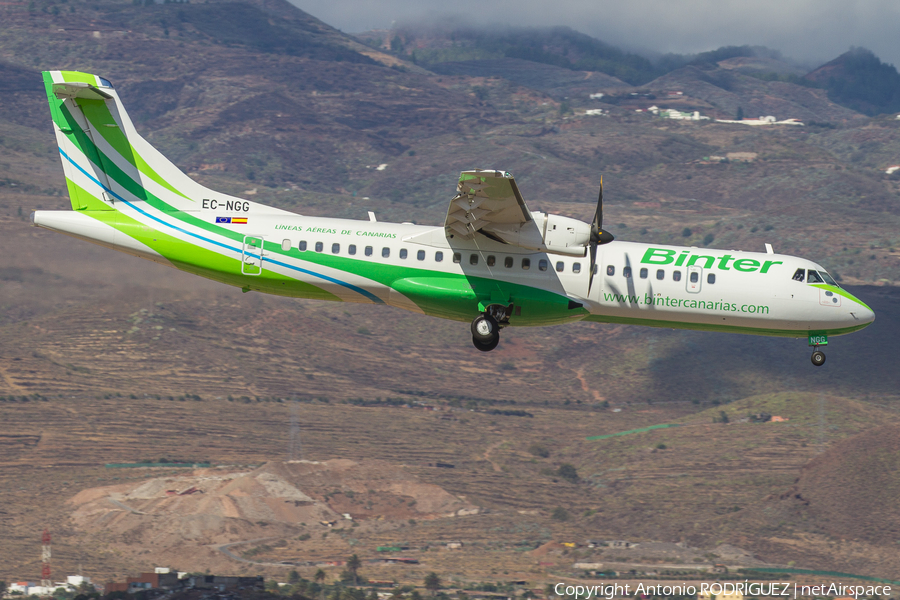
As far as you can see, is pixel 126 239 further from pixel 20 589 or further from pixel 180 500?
pixel 180 500

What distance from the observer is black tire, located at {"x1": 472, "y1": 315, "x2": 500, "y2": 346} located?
125 feet

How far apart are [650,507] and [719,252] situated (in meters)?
148

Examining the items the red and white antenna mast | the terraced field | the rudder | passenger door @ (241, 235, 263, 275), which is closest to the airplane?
passenger door @ (241, 235, 263, 275)

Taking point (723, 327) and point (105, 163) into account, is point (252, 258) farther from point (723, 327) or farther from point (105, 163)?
point (723, 327)

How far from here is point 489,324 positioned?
3828cm

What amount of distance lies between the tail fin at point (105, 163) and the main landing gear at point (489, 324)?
1118cm

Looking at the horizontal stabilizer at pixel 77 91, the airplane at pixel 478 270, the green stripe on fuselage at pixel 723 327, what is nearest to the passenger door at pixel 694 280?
the airplane at pixel 478 270

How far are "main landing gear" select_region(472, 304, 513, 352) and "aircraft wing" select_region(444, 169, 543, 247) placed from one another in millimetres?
2605

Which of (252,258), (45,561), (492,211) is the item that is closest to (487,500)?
(45,561)

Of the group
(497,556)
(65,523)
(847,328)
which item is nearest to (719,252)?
(847,328)

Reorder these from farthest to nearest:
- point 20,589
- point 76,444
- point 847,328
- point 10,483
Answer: point 76,444 → point 10,483 → point 20,589 → point 847,328

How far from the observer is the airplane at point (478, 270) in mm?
38562

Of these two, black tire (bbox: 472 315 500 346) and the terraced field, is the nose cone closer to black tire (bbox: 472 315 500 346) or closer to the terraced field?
black tire (bbox: 472 315 500 346)

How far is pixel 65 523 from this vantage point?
164 meters
